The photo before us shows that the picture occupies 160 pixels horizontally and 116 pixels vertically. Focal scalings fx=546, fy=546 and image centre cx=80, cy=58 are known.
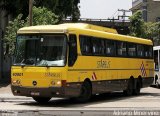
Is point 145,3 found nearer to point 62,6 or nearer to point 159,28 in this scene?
point 159,28

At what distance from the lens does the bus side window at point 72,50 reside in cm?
2078

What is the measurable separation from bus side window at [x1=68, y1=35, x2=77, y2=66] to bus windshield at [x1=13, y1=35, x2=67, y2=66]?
310mm

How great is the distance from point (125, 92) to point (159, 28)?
124 feet

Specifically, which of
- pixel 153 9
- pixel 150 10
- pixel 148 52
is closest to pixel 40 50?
pixel 148 52

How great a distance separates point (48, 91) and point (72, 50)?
1.87 m

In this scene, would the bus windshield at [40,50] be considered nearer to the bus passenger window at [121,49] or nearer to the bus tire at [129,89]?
the bus passenger window at [121,49]

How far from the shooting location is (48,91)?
66.7 ft

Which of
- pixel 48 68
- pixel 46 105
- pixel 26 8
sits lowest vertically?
pixel 46 105

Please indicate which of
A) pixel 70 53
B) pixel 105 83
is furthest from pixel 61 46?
pixel 105 83

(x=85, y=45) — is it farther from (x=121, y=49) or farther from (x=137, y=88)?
(x=137, y=88)

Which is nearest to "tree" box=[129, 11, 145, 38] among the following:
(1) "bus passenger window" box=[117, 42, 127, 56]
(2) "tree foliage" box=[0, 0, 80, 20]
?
(2) "tree foliage" box=[0, 0, 80, 20]

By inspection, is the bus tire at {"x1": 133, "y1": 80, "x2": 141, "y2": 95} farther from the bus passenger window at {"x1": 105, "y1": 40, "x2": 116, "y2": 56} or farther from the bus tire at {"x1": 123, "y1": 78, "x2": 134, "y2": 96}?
the bus passenger window at {"x1": 105, "y1": 40, "x2": 116, "y2": 56}

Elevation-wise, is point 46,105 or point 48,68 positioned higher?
point 48,68

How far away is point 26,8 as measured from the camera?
4000 cm
